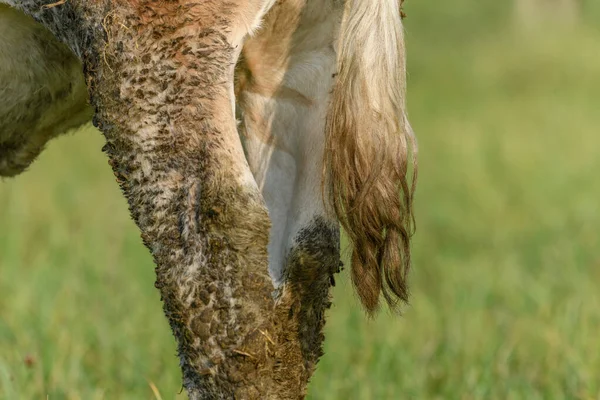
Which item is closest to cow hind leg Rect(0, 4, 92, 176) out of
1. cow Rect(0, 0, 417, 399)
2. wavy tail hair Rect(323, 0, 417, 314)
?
cow Rect(0, 0, 417, 399)

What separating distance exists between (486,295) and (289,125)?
→ 202cm

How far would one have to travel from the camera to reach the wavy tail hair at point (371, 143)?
2732 millimetres

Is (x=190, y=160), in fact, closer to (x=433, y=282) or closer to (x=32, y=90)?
(x=32, y=90)

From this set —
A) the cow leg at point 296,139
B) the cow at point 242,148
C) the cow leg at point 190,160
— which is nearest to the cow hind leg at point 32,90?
the cow at point 242,148

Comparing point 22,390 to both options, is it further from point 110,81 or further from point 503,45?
point 503,45

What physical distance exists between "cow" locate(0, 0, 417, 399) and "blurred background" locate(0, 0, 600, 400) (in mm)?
552

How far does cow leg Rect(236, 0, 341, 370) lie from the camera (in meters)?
2.87

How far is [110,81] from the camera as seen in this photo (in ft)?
8.55

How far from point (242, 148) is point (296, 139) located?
310 mm

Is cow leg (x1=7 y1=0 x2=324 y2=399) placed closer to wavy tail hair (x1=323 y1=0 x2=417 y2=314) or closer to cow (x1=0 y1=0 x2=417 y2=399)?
cow (x1=0 y1=0 x2=417 y2=399)

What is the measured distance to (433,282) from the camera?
5387 millimetres

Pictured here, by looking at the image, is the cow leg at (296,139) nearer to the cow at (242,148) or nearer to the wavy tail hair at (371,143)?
the cow at (242,148)

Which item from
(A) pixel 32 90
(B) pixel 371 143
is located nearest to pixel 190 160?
(B) pixel 371 143

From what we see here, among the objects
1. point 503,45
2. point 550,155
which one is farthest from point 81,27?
point 503,45
